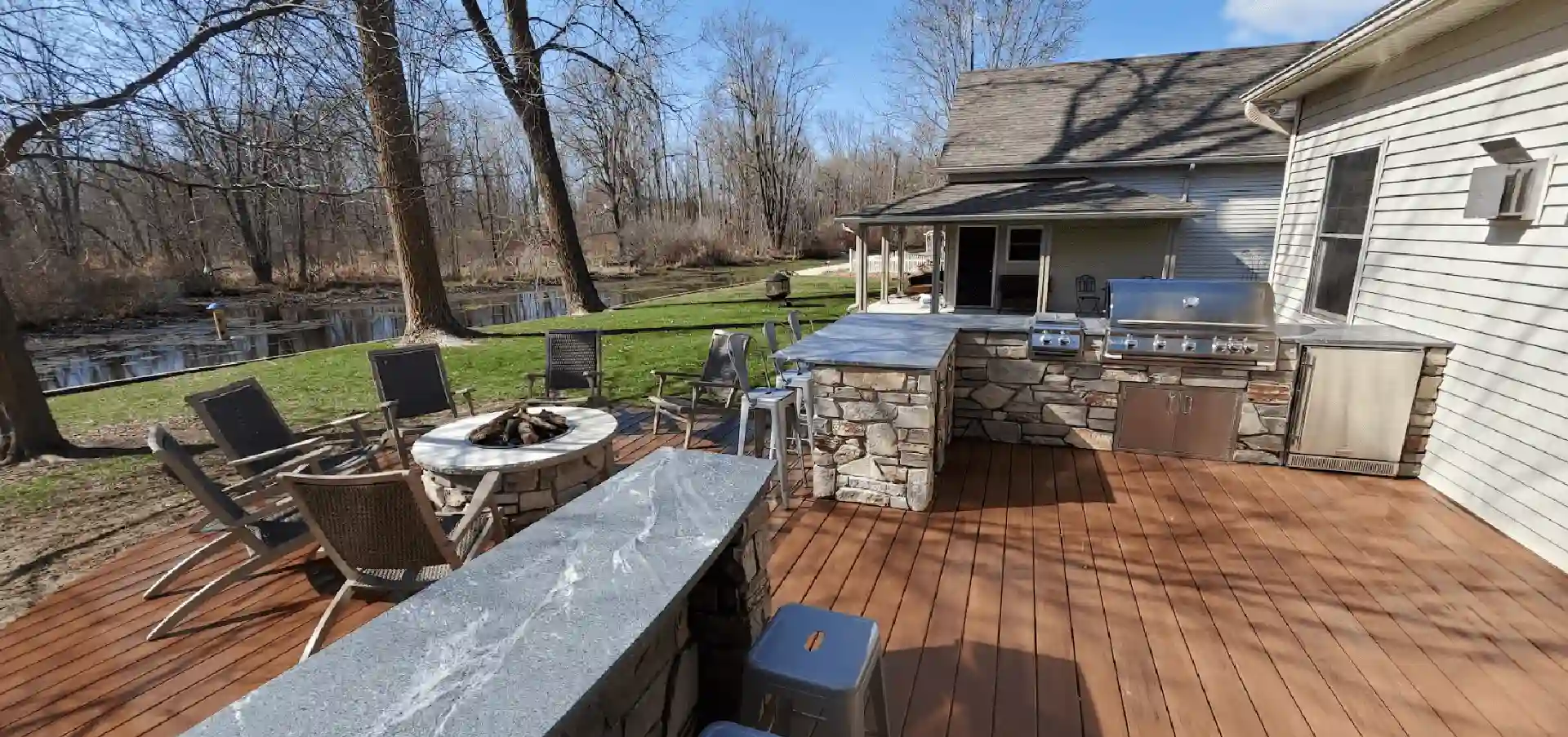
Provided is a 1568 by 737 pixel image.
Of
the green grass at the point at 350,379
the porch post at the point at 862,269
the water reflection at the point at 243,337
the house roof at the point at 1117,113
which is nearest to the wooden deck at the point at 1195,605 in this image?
the green grass at the point at 350,379

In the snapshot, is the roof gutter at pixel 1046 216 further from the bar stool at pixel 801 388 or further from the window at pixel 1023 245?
the bar stool at pixel 801 388

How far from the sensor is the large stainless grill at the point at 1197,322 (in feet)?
13.4

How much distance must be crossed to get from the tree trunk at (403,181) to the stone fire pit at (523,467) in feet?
12.0

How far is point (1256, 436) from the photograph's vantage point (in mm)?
4309

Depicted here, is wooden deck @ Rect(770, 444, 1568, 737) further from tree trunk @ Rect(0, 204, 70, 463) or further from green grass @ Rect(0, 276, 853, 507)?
tree trunk @ Rect(0, 204, 70, 463)

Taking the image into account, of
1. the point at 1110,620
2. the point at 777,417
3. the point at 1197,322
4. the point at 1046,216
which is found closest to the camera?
the point at 1110,620

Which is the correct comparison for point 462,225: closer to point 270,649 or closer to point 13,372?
point 13,372

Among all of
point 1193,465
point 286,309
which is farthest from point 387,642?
point 286,309

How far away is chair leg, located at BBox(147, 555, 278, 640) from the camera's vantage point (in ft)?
8.88

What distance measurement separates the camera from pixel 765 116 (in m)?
34.4

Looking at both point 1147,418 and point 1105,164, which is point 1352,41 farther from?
point 1105,164

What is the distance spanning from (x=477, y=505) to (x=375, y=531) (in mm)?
427

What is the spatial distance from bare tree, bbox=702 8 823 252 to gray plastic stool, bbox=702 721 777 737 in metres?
32.4

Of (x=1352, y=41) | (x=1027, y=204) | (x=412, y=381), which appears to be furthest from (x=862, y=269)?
(x=412, y=381)
